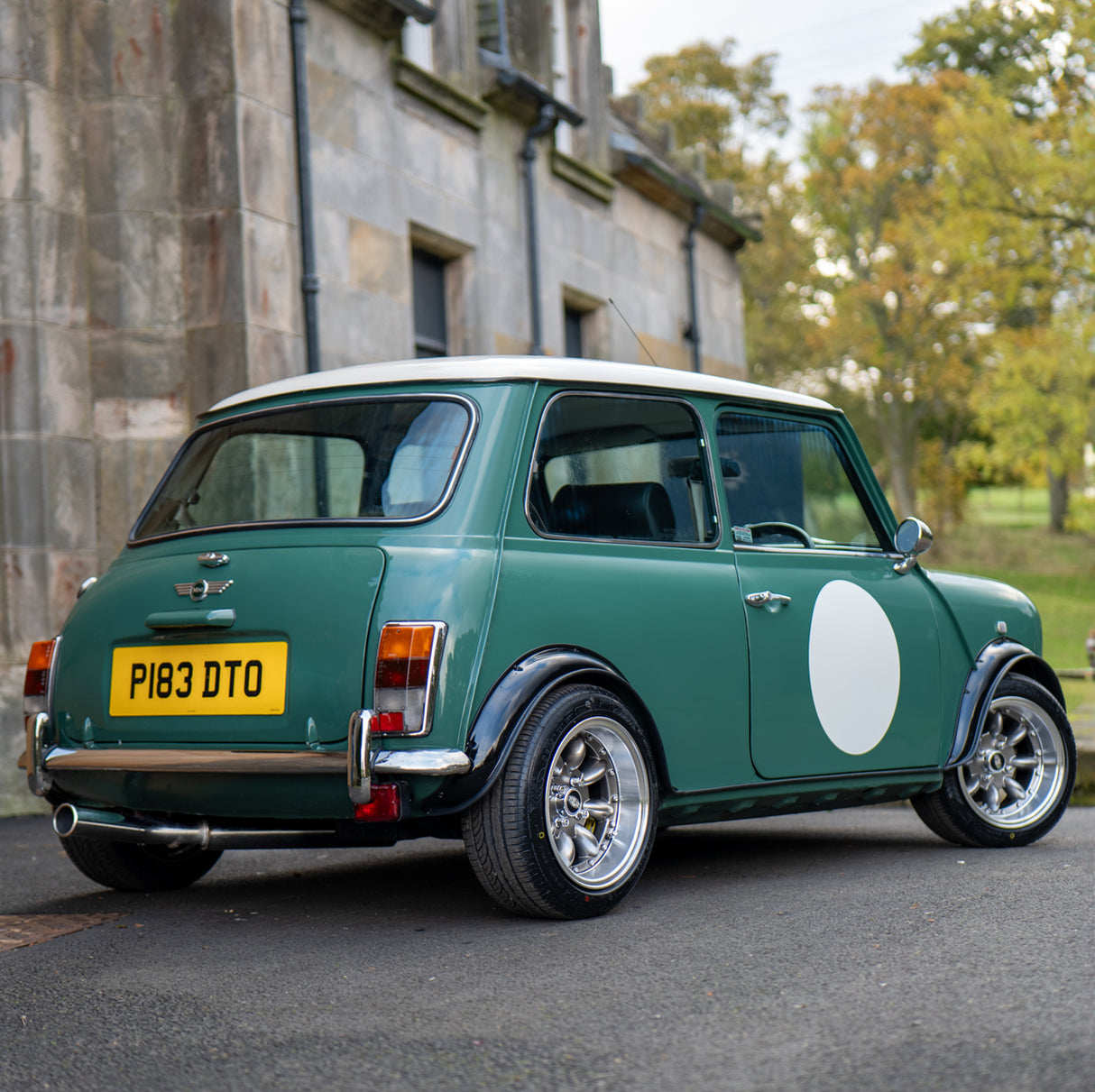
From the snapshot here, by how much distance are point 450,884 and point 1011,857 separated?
2.31m

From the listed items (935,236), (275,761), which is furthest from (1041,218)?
(275,761)

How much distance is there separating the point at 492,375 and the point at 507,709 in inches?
47.1

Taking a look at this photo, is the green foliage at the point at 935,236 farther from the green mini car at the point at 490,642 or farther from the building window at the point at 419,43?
the green mini car at the point at 490,642

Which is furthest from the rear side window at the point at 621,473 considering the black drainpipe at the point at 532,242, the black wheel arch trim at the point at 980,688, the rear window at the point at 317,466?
the black drainpipe at the point at 532,242

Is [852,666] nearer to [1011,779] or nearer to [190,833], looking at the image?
[1011,779]

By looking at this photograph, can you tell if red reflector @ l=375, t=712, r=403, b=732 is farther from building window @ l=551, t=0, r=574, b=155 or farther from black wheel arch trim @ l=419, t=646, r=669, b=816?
building window @ l=551, t=0, r=574, b=155

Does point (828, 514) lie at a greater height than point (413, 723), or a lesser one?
greater

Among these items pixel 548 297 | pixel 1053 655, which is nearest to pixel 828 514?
pixel 548 297

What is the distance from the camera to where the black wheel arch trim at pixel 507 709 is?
4.53 m

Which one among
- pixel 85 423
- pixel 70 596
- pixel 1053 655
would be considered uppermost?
pixel 85 423

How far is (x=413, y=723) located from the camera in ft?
14.8

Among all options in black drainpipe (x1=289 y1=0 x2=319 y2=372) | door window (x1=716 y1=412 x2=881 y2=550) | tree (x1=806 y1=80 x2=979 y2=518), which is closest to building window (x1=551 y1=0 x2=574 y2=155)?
black drainpipe (x1=289 y1=0 x2=319 y2=372)

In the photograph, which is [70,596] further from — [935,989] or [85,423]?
[935,989]

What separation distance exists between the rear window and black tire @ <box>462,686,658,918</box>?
818 millimetres
